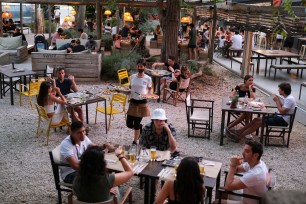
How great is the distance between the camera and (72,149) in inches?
188

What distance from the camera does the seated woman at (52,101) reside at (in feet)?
24.5

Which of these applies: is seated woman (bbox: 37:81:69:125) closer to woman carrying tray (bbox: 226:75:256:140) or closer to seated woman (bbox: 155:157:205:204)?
woman carrying tray (bbox: 226:75:256:140)

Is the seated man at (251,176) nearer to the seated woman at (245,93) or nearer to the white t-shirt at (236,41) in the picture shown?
the seated woman at (245,93)

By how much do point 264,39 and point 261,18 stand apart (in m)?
13.5

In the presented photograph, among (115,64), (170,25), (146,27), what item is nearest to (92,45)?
(115,64)

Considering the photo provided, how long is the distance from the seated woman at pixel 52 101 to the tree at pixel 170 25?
21.8 ft

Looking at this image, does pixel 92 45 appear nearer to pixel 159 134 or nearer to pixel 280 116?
pixel 280 116

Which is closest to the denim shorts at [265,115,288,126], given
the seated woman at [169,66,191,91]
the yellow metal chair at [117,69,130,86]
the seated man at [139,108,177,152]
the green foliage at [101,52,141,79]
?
the seated man at [139,108,177,152]

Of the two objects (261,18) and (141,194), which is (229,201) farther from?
(261,18)

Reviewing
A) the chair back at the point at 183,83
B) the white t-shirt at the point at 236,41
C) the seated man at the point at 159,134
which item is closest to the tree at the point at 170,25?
the chair back at the point at 183,83

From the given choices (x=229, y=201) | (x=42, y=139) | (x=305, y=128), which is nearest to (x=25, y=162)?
(x=42, y=139)

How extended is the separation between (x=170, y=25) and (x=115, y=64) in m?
2.34

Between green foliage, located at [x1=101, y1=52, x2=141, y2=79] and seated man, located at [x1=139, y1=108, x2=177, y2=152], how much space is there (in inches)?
316

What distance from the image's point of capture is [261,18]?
1141 centimetres
